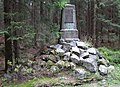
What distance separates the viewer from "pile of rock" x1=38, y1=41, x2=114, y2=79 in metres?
10.1

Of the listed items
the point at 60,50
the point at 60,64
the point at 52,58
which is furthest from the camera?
the point at 60,50

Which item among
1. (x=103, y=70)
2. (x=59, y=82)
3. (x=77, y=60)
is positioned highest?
(x=77, y=60)

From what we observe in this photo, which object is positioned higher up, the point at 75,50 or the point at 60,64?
the point at 75,50

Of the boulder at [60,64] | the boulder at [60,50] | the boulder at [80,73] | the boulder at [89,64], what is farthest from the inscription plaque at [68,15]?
the boulder at [80,73]

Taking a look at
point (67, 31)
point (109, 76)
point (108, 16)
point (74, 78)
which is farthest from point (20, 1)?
point (108, 16)

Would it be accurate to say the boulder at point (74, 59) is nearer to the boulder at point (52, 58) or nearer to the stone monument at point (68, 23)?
the boulder at point (52, 58)

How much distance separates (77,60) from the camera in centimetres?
1047

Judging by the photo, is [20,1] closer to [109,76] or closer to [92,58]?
[92,58]

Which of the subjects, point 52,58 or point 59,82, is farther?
point 52,58

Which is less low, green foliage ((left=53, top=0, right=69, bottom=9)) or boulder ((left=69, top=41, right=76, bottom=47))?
green foliage ((left=53, top=0, right=69, bottom=9))

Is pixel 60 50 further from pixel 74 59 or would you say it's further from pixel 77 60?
pixel 77 60

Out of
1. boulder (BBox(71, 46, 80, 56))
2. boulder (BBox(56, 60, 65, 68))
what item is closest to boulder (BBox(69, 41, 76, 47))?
boulder (BBox(71, 46, 80, 56))

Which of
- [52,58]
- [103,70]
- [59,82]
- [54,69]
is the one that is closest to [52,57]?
[52,58]

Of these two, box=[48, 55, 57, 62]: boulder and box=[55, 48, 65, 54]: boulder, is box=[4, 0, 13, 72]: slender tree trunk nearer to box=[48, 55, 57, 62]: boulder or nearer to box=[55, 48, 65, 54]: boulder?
box=[48, 55, 57, 62]: boulder
